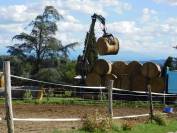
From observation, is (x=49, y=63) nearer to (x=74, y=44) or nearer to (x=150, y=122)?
(x=74, y=44)

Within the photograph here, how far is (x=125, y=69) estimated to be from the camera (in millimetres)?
36562

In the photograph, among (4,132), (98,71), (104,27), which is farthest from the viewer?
(104,27)

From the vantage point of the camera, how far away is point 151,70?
112 ft

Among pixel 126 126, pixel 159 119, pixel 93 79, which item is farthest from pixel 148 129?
pixel 93 79

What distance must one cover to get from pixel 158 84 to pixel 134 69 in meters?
2.38

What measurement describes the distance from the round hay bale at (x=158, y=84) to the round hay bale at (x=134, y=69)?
1.20 meters

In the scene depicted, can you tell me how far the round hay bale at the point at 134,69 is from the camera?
35562 mm

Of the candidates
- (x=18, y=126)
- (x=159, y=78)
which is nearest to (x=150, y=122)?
(x=18, y=126)

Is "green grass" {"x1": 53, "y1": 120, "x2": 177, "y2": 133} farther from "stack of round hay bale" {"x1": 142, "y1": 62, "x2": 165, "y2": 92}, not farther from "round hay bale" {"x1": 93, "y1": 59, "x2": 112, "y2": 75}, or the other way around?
"round hay bale" {"x1": 93, "y1": 59, "x2": 112, "y2": 75}

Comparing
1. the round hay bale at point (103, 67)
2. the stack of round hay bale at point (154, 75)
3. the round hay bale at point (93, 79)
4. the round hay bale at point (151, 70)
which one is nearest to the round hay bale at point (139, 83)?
the stack of round hay bale at point (154, 75)

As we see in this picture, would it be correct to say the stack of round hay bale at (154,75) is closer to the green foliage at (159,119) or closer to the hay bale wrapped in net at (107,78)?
the hay bale wrapped in net at (107,78)

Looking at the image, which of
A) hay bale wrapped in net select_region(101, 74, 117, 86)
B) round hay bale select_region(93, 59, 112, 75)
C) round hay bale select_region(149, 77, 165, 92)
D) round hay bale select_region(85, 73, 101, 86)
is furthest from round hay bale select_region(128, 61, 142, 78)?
round hay bale select_region(85, 73, 101, 86)

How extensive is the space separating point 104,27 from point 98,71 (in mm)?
3908

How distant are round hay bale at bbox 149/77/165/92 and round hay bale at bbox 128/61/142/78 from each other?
1.20m
